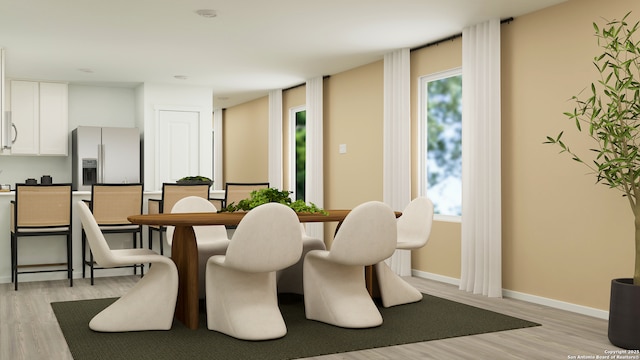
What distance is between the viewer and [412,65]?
7.15 m

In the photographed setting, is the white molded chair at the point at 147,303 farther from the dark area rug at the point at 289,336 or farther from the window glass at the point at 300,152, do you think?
the window glass at the point at 300,152

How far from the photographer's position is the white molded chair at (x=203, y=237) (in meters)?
5.11

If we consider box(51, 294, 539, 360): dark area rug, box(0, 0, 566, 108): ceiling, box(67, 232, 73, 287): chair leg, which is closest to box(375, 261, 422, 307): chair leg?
box(51, 294, 539, 360): dark area rug

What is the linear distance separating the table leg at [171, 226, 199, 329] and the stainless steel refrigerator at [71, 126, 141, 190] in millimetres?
5117

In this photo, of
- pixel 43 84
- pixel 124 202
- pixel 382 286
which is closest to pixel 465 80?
pixel 382 286

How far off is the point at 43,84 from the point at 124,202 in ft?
12.7

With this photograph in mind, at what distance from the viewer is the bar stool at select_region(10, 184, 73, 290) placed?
6.04m

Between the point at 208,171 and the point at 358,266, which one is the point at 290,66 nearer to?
the point at 208,171

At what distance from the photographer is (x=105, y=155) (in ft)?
30.2

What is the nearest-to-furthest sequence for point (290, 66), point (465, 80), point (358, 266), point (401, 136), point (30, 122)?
point (358, 266), point (465, 80), point (401, 136), point (290, 66), point (30, 122)

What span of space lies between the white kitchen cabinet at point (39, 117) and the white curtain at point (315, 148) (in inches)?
143

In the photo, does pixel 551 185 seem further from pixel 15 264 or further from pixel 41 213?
pixel 15 264

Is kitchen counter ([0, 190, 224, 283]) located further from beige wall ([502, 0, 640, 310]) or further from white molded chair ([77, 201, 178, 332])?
beige wall ([502, 0, 640, 310])

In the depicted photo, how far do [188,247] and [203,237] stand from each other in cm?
119
